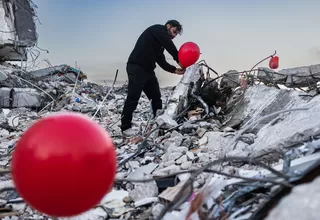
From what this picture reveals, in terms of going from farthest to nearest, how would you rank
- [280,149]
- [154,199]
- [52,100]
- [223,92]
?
[52,100] → [223,92] → [154,199] → [280,149]

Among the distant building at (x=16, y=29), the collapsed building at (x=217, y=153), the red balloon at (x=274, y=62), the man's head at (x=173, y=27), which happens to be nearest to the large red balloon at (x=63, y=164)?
the collapsed building at (x=217, y=153)

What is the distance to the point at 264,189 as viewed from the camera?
1600 millimetres

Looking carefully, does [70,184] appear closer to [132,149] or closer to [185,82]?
[132,149]

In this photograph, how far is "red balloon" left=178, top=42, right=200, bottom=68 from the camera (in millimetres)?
4543

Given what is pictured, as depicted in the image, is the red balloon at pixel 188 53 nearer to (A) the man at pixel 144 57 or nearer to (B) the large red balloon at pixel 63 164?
(A) the man at pixel 144 57

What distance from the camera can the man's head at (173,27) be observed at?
515 cm

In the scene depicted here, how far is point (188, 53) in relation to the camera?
4.58 m

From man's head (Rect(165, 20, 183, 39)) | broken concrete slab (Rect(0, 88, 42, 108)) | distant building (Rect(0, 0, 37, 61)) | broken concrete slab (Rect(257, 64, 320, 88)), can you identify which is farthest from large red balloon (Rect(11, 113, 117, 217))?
Result: distant building (Rect(0, 0, 37, 61))

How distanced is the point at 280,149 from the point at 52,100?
8180 millimetres

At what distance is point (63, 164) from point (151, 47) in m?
4.19

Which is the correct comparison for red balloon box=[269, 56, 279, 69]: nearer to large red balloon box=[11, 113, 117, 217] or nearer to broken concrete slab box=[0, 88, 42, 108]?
large red balloon box=[11, 113, 117, 217]

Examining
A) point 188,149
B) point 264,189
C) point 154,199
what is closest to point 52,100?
point 188,149

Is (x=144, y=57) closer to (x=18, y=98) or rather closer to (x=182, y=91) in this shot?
(x=182, y=91)

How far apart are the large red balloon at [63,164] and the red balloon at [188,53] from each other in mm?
3516
